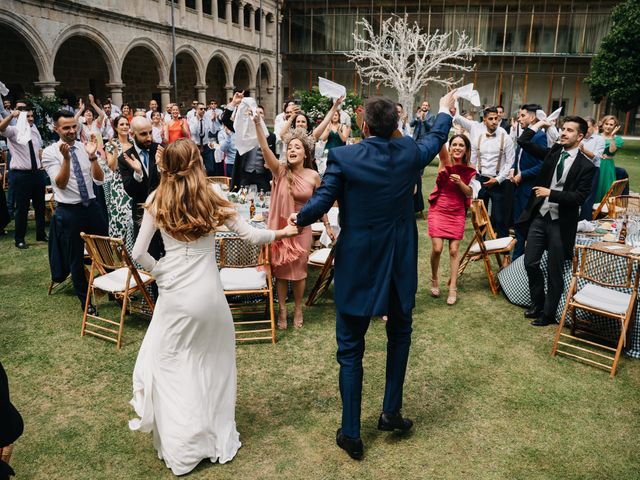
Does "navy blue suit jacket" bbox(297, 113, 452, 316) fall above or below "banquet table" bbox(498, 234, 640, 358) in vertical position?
above

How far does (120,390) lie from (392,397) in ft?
6.84

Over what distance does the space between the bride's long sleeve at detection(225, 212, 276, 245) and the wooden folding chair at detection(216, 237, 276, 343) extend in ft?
4.97

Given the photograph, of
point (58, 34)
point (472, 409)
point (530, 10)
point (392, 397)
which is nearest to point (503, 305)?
point (472, 409)

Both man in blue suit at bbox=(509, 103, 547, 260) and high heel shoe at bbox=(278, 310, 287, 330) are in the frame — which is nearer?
high heel shoe at bbox=(278, 310, 287, 330)

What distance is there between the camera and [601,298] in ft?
14.7

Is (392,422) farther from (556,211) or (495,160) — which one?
(495,160)

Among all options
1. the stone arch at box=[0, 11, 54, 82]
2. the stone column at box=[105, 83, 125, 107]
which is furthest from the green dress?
the stone column at box=[105, 83, 125, 107]

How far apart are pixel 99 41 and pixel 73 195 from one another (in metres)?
16.0

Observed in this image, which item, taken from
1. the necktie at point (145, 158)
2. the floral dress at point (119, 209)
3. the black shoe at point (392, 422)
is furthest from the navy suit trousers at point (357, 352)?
the floral dress at point (119, 209)

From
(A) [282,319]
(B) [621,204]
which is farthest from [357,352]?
(B) [621,204]

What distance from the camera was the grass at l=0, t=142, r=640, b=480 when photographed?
3086 millimetres

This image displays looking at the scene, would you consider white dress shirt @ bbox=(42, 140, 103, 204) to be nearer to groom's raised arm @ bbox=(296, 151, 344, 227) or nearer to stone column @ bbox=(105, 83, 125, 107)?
groom's raised arm @ bbox=(296, 151, 344, 227)

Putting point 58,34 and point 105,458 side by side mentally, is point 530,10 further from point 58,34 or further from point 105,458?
point 105,458

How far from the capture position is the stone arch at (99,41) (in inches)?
660
